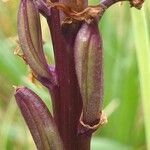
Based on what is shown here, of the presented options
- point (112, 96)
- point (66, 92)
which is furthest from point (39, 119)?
point (112, 96)

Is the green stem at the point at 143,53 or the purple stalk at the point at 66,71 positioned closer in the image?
the purple stalk at the point at 66,71

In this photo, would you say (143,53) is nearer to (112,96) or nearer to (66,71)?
(66,71)

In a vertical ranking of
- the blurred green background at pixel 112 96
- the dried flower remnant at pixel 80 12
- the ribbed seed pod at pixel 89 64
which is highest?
the dried flower remnant at pixel 80 12

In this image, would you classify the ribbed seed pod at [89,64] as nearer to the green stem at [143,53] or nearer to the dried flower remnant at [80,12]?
the dried flower remnant at [80,12]

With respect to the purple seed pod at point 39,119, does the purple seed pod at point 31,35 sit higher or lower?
higher

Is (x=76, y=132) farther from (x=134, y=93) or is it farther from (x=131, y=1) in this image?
(x=134, y=93)

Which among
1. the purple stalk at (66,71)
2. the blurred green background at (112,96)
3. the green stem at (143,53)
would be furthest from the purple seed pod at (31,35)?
the blurred green background at (112,96)

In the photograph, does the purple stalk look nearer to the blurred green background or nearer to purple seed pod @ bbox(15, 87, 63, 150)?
purple seed pod @ bbox(15, 87, 63, 150)

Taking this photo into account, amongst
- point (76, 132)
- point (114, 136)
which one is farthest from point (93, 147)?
point (76, 132)
